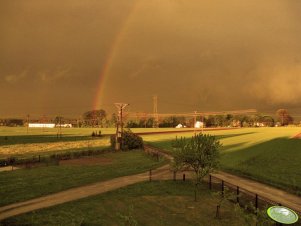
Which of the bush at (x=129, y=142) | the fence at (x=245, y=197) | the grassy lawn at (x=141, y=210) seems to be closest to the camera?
the grassy lawn at (x=141, y=210)

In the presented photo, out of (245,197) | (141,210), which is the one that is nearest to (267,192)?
(245,197)

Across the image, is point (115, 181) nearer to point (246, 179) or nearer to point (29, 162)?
point (246, 179)

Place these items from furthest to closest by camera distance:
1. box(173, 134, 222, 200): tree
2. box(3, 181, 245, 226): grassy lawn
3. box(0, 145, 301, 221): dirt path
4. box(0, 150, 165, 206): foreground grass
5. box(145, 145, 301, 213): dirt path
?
box(0, 150, 165, 206): foreground grass
box(173, 134, 222, 200): tree
box(145, 145, 301, 213): dirt path
box(0, 145, 301, 221): dirt path
box(3, 181, 245, 226): grassy lawn

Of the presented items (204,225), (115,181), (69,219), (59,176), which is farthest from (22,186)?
(204,225)

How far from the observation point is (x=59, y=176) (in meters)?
49.1

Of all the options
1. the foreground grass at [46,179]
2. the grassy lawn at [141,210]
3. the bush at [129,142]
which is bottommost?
the grassy lawn at [141,210]

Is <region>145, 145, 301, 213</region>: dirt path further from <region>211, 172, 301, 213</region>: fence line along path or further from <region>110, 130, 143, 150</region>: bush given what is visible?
<region>110, 130, 143, 150</region>: bush

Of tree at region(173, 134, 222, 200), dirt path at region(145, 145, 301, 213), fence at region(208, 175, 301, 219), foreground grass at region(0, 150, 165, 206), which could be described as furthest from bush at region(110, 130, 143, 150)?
tree at region(173, 134, 222, 200)

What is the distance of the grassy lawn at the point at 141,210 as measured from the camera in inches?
1125

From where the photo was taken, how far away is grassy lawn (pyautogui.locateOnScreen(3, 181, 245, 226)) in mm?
28570

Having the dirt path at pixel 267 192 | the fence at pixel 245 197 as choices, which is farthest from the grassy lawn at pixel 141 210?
the dirt path at pixel 267 192

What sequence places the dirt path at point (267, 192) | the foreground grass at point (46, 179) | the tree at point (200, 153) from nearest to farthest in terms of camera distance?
the dirt path at point (267, 192) < the tree at point (200, 153) < the foreground grass at point (46, 179)

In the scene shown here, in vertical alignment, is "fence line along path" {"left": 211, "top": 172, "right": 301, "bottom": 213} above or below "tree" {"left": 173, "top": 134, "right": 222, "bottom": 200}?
below

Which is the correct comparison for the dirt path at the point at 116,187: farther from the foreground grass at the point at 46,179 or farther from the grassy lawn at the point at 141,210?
the foreground grass at the point at 46,179
